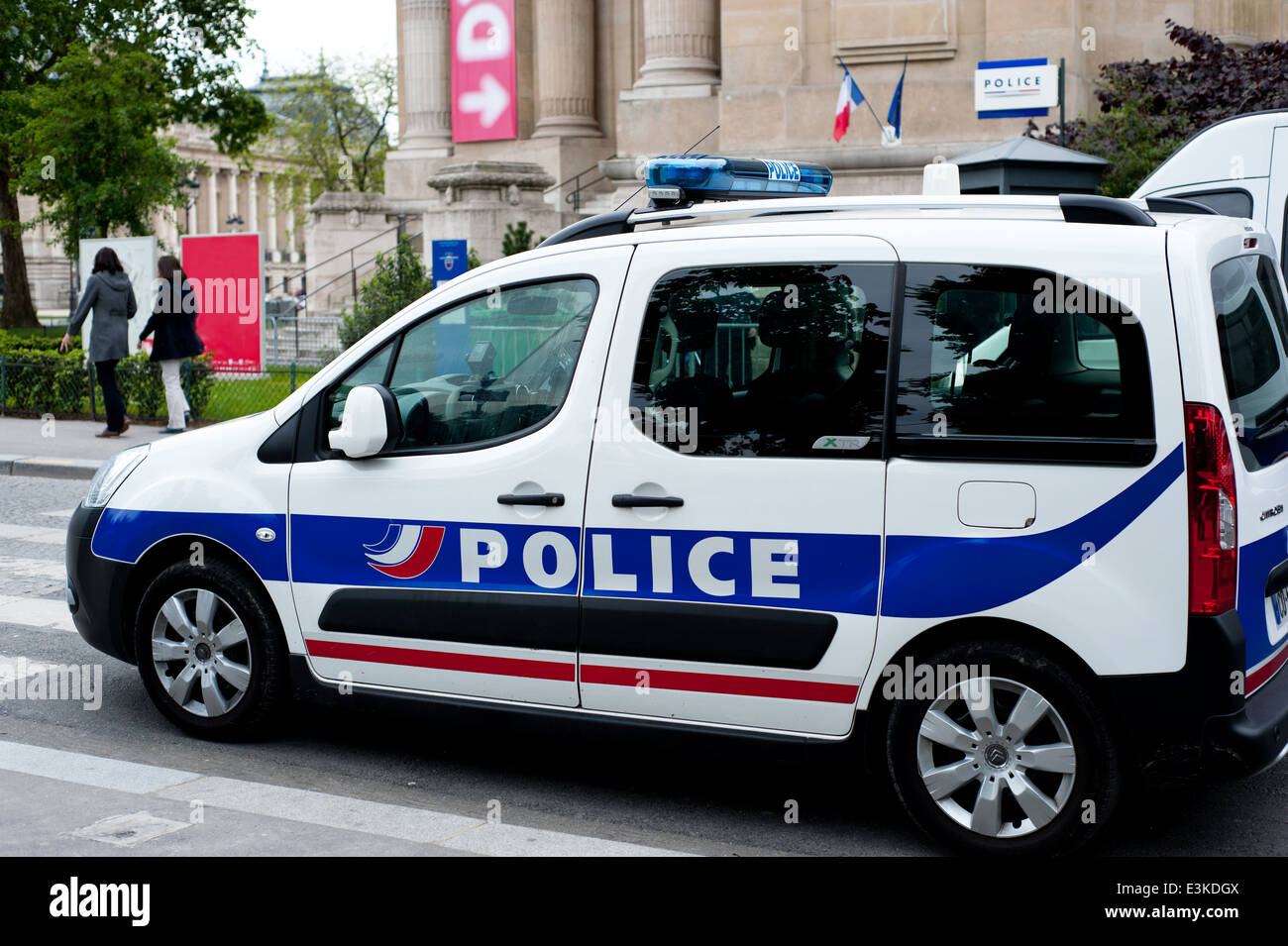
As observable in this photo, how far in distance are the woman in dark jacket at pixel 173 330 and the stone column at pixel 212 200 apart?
98843 mm

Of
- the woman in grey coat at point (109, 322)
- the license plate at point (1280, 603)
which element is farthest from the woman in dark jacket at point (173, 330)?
the license plate at point (1280, 603)

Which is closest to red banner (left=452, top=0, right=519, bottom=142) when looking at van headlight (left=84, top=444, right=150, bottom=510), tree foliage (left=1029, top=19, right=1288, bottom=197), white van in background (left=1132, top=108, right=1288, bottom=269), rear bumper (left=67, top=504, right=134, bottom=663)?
tree foliage (left=1029, top=19, right=1288, bottom=197)

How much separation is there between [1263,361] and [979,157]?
10200 millimetres

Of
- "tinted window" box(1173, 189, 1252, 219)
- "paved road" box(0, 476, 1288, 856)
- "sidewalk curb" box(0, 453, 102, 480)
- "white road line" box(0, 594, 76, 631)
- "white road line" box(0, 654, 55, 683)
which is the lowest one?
"paved road" box(0, 476, 1288, 856)

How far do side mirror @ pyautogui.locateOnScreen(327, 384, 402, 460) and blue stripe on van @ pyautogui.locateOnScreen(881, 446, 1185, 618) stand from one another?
1.86 meters

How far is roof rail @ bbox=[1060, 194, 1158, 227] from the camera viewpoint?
454 cm

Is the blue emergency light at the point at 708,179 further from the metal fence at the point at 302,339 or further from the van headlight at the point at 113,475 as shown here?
the metal fence at the point at 302,339

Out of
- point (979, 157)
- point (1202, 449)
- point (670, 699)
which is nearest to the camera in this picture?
point (1202, 449)

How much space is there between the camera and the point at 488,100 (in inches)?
1373

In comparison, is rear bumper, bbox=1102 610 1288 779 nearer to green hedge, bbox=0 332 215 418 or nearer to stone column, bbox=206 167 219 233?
green hedge, bbox=0 332 215 418

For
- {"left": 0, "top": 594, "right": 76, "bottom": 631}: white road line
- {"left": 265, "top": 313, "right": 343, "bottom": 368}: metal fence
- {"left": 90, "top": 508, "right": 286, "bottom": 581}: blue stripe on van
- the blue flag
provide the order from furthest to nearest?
{"left": 265, "top": 313, "right": 343, "bottom": 368}: metal fence
the blue flag
{"left": 0, "top": 594, "right": 76, "bottom": 631}: white road line
{"left": 90, "top": 508, "right": 286, "bottom": 581}: blue stripe on van
